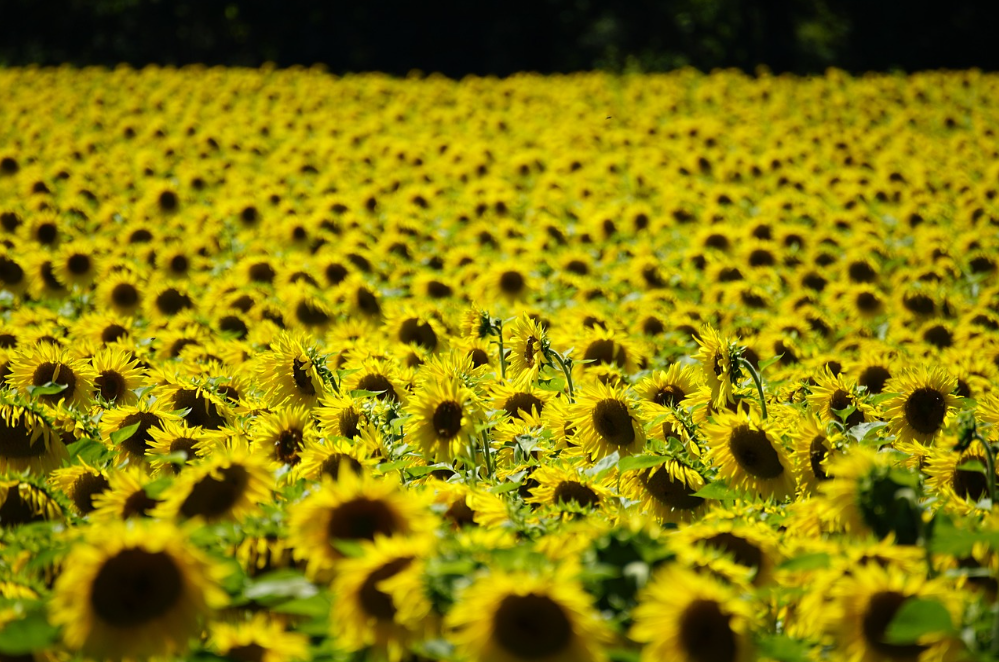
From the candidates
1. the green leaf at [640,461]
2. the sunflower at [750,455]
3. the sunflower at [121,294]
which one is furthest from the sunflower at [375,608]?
the sunflower at [121,294]

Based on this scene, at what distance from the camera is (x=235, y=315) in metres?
4.88

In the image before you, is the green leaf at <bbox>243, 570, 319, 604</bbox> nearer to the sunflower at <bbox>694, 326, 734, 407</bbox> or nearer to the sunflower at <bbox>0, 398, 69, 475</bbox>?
the sunflower at <bbox>0, 398, 69, 475</bbox>

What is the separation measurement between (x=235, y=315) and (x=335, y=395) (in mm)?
2008

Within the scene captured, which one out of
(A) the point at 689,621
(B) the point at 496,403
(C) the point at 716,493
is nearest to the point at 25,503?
(B) the point at 496,403

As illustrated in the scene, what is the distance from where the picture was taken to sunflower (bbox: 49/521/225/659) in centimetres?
161

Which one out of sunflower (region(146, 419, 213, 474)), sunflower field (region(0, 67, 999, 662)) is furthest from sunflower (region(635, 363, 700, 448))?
sunflower (region(146, 419, 213, 474))

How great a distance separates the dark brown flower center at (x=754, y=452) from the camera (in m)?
2.83

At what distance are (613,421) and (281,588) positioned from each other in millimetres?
1536

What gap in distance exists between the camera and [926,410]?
337 centimetres

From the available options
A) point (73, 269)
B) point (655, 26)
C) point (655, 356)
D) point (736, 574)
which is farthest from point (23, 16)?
point (736, 574)

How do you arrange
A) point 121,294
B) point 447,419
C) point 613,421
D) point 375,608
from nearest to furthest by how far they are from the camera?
point 375,608, point 447,419, point 613,421, point 121,294

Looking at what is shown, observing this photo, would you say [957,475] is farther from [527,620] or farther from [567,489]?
[527,620]

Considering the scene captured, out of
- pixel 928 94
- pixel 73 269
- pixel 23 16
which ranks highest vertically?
pixel 23 16

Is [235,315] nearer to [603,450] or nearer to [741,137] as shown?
[603,450]
